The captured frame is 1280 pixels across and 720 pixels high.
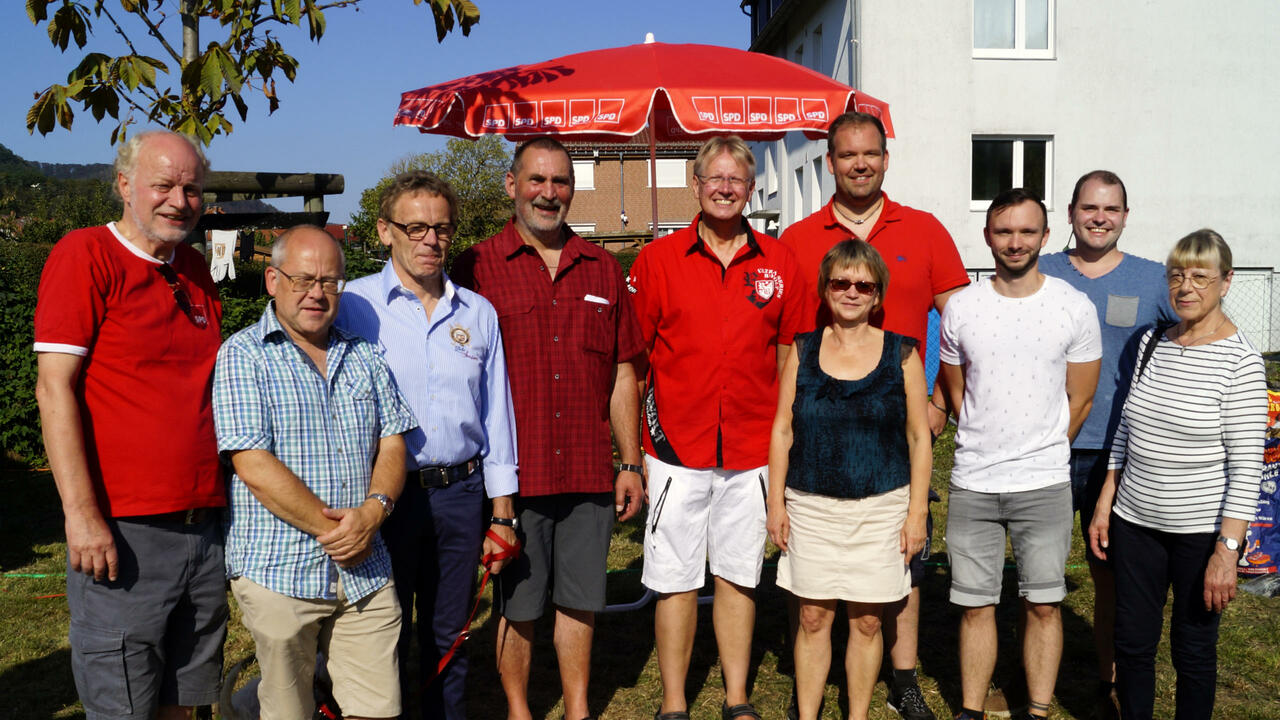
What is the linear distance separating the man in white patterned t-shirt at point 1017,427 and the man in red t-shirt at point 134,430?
2690mm

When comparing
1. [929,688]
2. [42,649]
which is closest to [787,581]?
[929,688]

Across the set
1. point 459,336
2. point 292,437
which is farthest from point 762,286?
point 292,437

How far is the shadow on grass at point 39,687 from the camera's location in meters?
4.09

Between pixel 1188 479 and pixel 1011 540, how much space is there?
63cm

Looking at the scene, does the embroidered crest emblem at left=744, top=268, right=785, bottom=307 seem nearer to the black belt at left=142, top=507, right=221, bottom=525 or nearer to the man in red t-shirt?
the man in red t-shirt

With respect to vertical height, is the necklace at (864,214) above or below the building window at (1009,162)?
below

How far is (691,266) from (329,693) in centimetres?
211

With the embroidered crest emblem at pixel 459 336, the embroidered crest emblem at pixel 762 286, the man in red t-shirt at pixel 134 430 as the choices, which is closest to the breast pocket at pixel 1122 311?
the embroidered crest emblem at pixel 762 286

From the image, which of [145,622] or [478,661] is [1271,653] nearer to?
[478,661]

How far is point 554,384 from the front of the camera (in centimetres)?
352

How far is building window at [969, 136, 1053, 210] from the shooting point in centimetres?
1594

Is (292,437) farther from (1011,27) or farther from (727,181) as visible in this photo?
(1011,27)

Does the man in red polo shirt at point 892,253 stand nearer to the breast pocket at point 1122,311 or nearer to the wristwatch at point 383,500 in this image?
the breast pocket at point 1122,311

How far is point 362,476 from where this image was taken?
287cm
